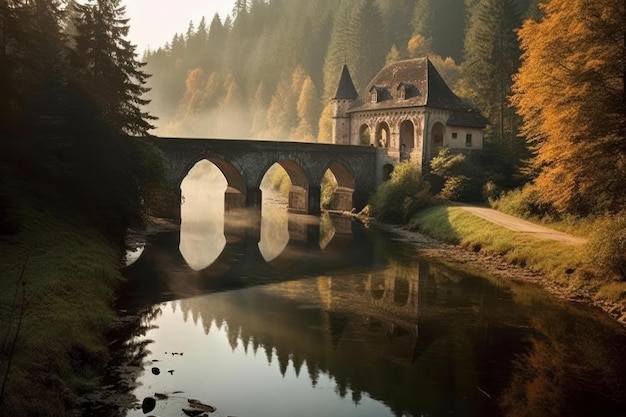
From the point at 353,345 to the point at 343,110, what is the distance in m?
41.9

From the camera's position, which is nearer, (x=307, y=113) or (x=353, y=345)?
(x=353, y=345)

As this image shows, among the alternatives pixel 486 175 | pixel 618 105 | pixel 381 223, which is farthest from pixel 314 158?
pixel 618 105

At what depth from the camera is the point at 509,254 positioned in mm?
29750

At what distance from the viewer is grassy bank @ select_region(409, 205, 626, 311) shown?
76.2 ft

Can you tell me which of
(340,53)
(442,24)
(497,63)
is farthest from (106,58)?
(442,24)

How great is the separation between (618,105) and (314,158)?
28.5 m

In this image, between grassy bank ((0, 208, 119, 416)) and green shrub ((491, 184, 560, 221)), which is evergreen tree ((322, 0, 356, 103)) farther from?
grassy bank ((0, 208, 119, 416))

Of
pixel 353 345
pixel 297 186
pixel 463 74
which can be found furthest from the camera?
pixel 463 74

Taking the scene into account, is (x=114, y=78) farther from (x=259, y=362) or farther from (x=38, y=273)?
(x=259, y=362)

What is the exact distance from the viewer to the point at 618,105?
23.9 meters

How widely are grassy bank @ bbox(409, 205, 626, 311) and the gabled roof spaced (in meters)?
11.5

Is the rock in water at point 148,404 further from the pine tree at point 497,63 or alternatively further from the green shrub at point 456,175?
the pine tree at point 497,63

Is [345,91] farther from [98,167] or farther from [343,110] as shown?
[98,167]

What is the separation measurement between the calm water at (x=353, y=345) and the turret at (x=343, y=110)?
28.7m
